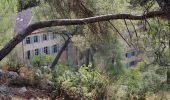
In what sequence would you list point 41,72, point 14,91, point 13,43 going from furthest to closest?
point 41,72 → point 14,91 → point 13,43

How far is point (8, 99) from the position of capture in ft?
27.6

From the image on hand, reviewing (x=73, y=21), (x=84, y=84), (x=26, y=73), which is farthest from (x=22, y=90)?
(x=73, y=21)

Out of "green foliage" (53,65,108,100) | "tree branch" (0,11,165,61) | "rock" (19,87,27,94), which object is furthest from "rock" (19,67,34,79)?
"tree branch" (0,11,165,61)

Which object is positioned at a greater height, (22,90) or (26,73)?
(26,73)

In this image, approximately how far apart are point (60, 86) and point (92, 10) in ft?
9.37

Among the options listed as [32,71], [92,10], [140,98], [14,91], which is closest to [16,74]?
[32,71]

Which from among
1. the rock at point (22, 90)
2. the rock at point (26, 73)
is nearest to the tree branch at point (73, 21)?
the rock at point (22, 90)

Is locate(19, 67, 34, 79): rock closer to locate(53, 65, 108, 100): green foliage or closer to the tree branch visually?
locate(53, 65, 108, 100): green foliage

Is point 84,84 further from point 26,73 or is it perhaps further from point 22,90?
point 26,73

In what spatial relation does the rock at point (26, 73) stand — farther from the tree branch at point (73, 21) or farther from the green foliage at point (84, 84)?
the tree branch at point (73, 21)

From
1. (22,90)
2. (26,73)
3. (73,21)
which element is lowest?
(22,90)

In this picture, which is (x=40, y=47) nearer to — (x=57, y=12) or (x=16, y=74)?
(x=16, y=74)

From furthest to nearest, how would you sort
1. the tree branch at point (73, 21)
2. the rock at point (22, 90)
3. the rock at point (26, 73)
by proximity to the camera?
1. the rock at point (26, 73)
2. the rock at point (22, 90)
3. the tree branch at point (73, 21)

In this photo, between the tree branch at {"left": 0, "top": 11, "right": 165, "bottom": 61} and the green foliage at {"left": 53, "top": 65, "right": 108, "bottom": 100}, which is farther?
the green foliage at {"left": 53, "top": 65, "right": 108, "bottom": 100}
